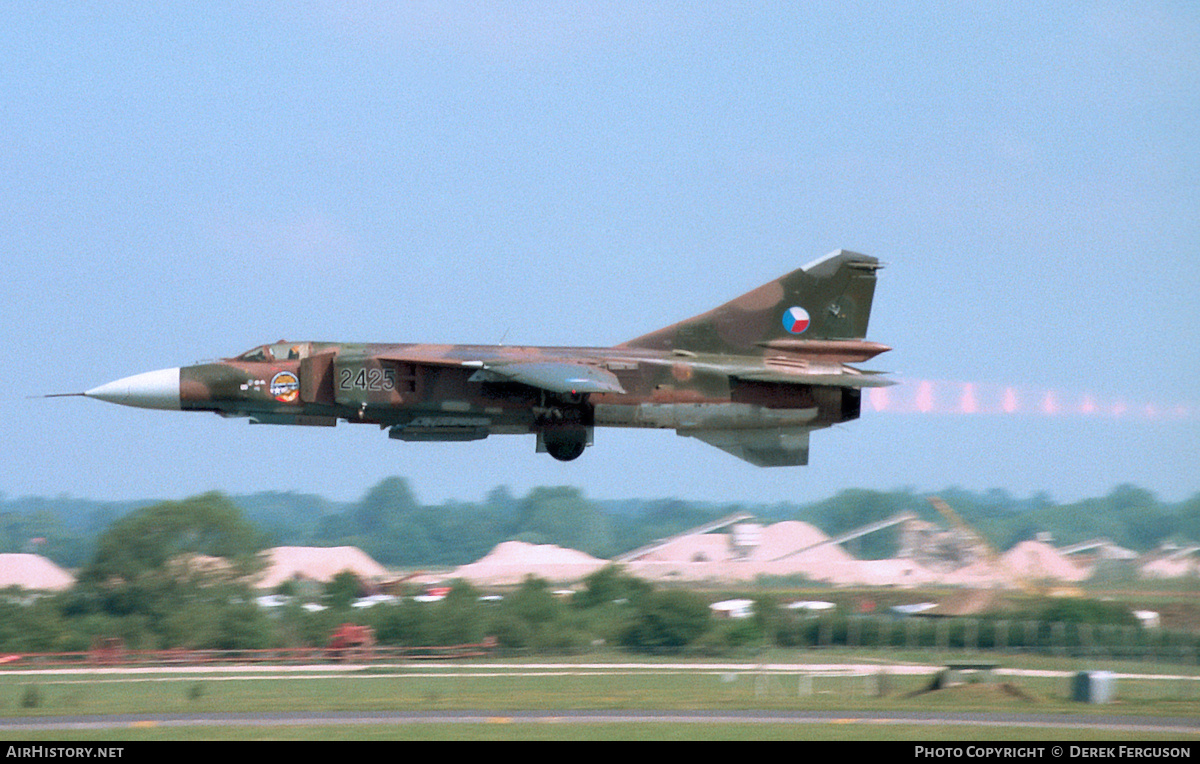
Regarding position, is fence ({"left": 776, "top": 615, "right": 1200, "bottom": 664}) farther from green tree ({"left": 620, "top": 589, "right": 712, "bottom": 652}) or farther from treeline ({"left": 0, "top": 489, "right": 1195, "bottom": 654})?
green tree ({"left": 620, "top": 589, "right": 712, "bottom": 652})

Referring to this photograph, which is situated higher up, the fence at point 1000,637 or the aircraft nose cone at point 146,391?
the aircraft nose cone at point 146,391

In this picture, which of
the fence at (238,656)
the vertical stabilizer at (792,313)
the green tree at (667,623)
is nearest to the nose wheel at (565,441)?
the vertical stabilizer at (792,313)

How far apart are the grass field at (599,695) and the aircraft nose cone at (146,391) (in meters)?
5.92

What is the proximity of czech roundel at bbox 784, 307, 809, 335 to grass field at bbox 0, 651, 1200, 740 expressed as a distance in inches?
291

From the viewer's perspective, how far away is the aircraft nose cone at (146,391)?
27078mm

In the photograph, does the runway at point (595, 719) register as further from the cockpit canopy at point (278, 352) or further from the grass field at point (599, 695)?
the cockpit canopy at point (278, 352)

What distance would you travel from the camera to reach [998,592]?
3559cm

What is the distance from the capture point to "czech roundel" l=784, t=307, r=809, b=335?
92.7 feet

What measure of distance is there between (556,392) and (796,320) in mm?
5598

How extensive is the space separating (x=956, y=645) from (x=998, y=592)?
2334 millimetres

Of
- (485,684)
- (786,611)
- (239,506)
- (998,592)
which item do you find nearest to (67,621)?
(239,506)

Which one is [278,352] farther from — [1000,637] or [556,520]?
[556,520]
